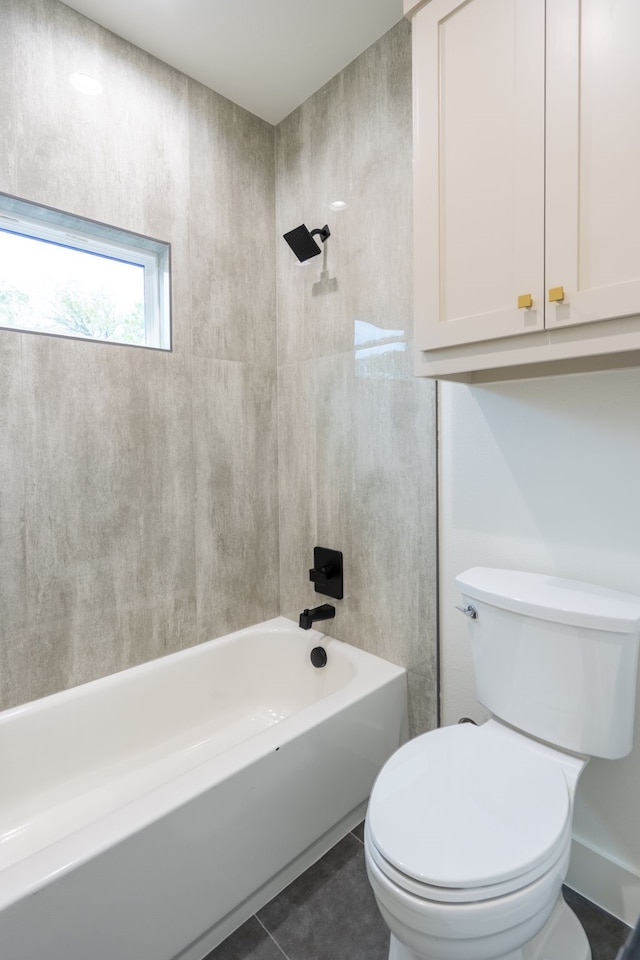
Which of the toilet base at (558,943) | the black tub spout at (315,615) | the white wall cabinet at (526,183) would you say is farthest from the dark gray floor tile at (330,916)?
the white wall cabinet at (526,183)

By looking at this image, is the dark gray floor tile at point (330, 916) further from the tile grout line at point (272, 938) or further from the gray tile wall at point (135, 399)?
the gray tile wall at point (135, 399)

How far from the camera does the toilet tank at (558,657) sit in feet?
3.67

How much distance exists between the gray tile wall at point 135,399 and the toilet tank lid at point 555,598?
3.68 ft

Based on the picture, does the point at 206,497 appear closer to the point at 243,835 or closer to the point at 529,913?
the point at 243,835

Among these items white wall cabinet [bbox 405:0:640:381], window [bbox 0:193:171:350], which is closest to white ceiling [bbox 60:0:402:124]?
white wall cabinet [bbox 405:0:640:381]

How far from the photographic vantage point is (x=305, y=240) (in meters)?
1.94

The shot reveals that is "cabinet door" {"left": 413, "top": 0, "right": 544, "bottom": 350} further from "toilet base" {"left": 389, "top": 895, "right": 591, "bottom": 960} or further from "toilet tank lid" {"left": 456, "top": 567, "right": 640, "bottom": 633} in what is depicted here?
"toilet base" {"left": 389, "top": 895, "right": 591, "bottom": 960}

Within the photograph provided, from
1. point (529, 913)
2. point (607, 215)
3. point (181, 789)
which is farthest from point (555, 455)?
point (181, 789)

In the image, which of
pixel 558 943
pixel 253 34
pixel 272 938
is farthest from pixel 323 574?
pixel 253 34

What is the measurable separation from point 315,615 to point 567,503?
1.04m

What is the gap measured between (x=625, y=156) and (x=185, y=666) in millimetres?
2010

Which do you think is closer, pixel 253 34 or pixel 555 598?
pixel 555 598

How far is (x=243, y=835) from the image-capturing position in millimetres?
1247

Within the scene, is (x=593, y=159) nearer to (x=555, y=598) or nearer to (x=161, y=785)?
(x=555, y=598)
